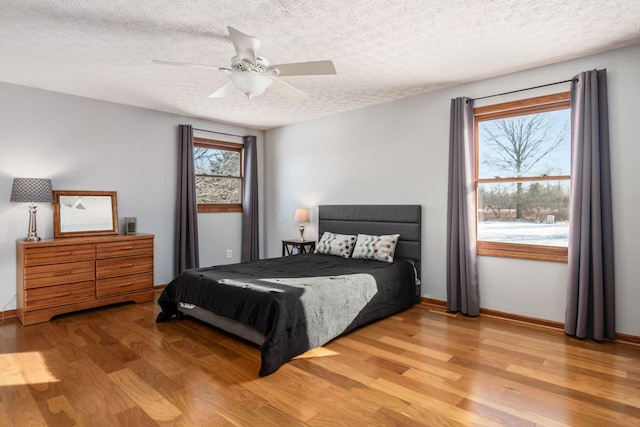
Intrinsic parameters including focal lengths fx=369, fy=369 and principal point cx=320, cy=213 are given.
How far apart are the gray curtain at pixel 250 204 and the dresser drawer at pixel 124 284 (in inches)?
70.5

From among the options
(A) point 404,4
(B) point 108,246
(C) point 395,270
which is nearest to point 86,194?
(B) point 108,246

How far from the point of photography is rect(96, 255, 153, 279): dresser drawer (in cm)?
421

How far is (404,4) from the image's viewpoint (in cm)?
248

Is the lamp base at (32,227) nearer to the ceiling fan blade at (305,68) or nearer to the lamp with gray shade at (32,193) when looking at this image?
the lamp with gray shade at (32,193)

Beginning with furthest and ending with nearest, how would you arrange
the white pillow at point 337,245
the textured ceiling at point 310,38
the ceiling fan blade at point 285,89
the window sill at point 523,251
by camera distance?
the white pillow at point 337,245, the window sill at point 523,251, the ceiling fan blade at point 285,89, the textured ceiling at point 310,38

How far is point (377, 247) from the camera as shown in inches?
173

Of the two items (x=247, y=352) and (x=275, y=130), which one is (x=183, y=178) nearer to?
(x=275, y=130)

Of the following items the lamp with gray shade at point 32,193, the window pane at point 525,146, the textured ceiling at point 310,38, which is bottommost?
the lamp with gray shade at point 32,193

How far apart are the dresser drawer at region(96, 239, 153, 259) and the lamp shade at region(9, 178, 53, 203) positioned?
745 millimetres

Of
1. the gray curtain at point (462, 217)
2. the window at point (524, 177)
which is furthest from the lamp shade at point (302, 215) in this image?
the window at point (524, 177)

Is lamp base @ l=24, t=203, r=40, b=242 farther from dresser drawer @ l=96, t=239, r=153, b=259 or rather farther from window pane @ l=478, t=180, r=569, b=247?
window pane @ l=478, t=180, r=569, b=247

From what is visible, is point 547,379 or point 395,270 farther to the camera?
point 395,270

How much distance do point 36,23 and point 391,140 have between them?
3683 mm

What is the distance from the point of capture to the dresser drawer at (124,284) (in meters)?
4.23
